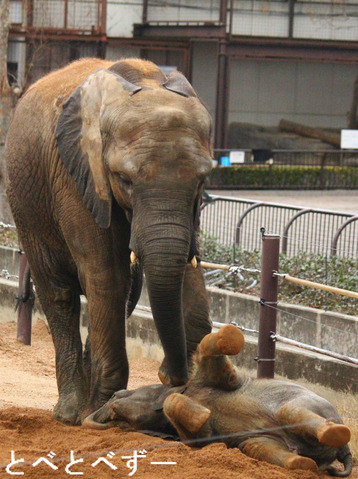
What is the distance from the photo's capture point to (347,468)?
6086 millimetres

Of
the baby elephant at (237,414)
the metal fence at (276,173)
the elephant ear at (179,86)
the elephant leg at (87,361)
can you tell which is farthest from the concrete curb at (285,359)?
the metal fence at (276,173)

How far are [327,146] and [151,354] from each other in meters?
25.7

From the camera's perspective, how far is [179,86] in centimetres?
690

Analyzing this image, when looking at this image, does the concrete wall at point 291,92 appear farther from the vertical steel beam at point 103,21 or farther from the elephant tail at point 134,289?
the elephant tail at point 134,289

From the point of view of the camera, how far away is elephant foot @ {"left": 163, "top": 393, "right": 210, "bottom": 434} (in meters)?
6.02

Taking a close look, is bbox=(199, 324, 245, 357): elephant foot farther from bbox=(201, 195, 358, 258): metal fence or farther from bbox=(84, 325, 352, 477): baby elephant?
bbox=(201, 195, 358, 258): metal fence

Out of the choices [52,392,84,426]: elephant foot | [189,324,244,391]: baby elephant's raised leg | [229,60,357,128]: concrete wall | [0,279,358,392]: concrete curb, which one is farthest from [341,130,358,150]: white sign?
[189,324,244,391]: baby elephant's raised leg

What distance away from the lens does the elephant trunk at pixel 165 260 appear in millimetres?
6176

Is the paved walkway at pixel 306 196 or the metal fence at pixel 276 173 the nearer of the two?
the paved walkway at pixel 306 196

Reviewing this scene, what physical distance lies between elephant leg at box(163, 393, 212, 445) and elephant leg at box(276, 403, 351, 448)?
1.38 feet

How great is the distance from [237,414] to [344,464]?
2.20 ft

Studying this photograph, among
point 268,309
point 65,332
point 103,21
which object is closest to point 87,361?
point 65,332

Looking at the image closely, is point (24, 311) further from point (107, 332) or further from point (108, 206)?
point (108, 206)

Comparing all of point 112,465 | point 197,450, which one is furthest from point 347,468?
point 112,465
